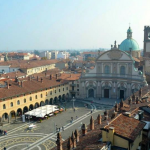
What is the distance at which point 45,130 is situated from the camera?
42.3 meters

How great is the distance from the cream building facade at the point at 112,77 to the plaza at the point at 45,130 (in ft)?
32.7

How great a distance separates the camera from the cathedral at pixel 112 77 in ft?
216

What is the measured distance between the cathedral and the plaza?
9.95m

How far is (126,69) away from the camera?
66438 millimetres

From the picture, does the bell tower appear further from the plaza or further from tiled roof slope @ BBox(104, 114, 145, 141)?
tiled roof slope @ BBox(104, 114, 145, 141)

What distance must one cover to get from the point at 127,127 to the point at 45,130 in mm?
25975

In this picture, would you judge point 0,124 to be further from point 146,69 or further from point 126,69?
point 146,69

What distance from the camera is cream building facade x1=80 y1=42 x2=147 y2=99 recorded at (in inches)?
2586

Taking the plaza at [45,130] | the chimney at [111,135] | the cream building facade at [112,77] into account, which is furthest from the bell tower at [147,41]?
the chimney at [111,135]

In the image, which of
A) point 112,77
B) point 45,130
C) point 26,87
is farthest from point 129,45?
point 45,130

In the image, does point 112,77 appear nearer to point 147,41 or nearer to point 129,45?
point 147,41

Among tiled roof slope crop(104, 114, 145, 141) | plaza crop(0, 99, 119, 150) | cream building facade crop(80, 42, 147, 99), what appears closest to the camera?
tiled roof slope crop(104, 114, 145, 141)

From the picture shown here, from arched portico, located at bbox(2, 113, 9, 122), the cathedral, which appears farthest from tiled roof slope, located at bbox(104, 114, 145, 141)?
the cathedral

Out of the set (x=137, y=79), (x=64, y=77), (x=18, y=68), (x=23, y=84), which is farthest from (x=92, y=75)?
(x=18, y=68)
